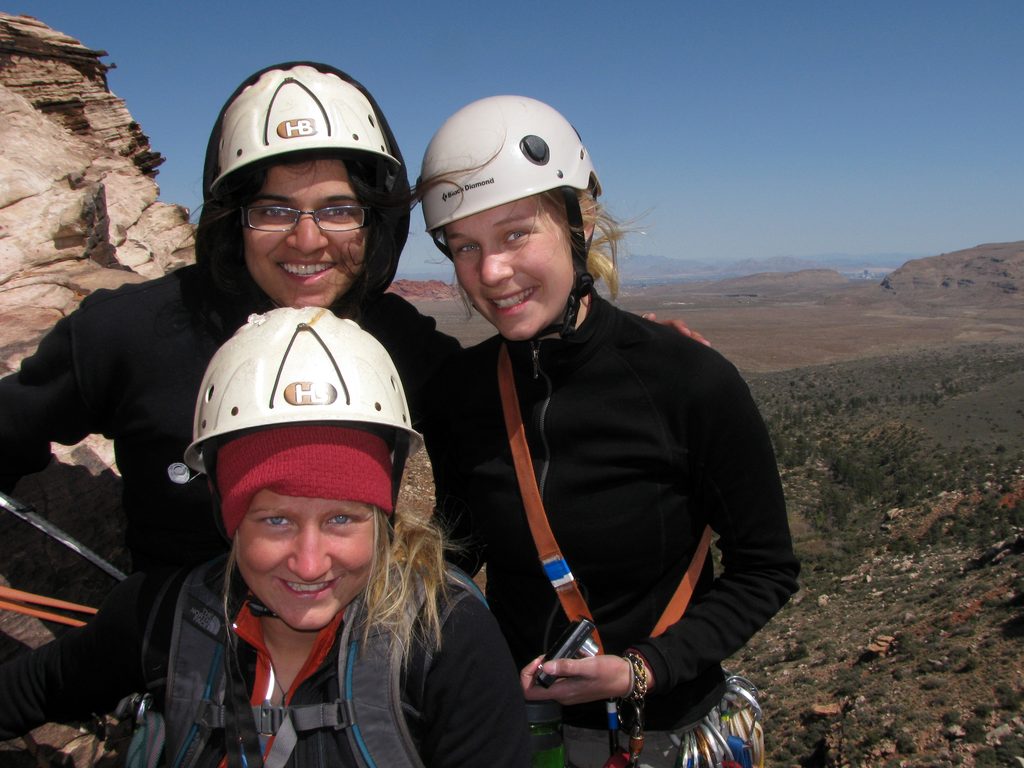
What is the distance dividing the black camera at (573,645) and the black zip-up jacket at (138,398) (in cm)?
125

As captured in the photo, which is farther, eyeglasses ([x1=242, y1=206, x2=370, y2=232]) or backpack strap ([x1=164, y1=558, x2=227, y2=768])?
eyeglasses ([x1=242, y1=206, x2=370, y2=232])

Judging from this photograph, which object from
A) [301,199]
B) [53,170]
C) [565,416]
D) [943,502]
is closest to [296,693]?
[565,416]

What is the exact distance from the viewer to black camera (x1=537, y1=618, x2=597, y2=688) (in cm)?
248

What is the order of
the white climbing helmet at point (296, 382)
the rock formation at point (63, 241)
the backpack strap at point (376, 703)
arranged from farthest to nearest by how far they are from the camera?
1. the rock formation at point (63, 241)
2. the white climbing helmet at point (296, 382)
3. the backpack strap at point (376, 703)

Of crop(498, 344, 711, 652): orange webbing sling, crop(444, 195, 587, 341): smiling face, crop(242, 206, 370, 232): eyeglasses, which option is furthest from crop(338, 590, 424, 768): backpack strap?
crop(242, 206, 370, 232): eyeglasses

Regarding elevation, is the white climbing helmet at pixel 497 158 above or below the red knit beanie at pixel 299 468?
above

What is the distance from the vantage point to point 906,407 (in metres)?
53.3

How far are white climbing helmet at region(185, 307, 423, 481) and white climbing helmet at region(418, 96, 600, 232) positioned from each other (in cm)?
70

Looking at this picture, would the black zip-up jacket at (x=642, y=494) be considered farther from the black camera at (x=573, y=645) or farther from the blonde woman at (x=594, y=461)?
the black camera at (x=573, y=645)

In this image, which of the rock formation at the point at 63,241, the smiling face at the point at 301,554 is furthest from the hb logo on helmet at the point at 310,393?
the rock formation at the point at 63,241

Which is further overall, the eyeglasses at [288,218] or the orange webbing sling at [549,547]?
the eyeglasses at [288,218]

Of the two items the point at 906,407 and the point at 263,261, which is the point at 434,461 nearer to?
the point at 263,261

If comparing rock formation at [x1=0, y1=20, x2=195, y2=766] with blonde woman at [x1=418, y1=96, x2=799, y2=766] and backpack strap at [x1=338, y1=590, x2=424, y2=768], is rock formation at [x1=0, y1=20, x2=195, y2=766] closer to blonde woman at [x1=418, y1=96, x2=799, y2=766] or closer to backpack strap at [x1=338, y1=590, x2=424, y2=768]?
backpack strap at [x1=338, y1=590, x2=424, y2=768]

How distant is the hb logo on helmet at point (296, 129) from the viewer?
280cm
